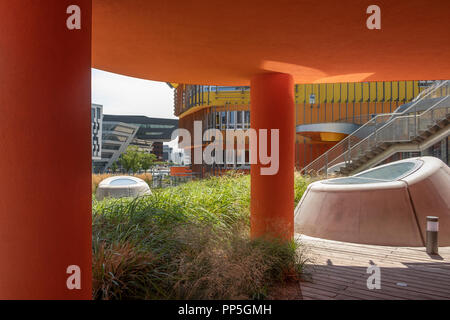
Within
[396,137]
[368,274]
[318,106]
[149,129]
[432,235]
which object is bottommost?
[368,274]

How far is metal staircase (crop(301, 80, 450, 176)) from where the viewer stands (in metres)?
12.4

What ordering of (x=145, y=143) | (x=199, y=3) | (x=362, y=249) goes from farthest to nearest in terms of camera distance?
(x=145, y=143) → (x=362, y=249) → (x=199, y=3)

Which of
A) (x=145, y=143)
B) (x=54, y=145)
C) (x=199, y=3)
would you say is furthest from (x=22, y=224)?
(x=145, y=143)

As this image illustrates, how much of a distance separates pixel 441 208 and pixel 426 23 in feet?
16.4

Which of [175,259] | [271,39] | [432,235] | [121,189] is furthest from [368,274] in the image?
[121,189]

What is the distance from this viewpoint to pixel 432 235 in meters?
6.17

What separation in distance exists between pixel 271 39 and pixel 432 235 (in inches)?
193

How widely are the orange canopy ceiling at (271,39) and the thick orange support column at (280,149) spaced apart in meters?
0.34

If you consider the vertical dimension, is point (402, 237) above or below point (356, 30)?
below

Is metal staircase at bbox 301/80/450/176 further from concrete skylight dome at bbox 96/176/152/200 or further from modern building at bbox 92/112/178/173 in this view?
modern building at bbox 92/112/178/173

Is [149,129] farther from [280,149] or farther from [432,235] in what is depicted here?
[432,235]

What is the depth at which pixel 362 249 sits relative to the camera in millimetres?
6535

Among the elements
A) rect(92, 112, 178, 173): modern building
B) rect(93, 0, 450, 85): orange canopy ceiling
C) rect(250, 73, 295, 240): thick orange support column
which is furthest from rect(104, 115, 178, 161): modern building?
rect(93, 0, 450, 85): orange canopy ceiling
